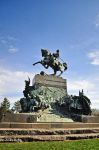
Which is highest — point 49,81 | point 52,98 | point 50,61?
point 50,61

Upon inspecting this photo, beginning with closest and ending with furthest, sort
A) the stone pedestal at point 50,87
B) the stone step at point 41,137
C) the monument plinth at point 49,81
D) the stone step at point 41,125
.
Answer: the stone step at point 41,137 < the stone step at point 41,125 < the stone pedestal at point 50,87 < the monument plinth at point 49,81

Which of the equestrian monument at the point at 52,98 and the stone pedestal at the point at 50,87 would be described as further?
the stone pedestal at the point at 50,87

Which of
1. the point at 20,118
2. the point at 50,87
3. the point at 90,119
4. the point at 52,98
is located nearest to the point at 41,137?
the point at 20,118

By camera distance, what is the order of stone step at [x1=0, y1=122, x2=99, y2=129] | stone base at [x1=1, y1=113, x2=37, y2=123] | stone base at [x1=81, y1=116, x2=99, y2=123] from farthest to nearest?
stone base at [x1=81, y1=116, x2=99, y2=123]
stone base at [x1=1, y1=113, x2=37, y2=123]
stone step at [x1=0, y1=122, x2=99, y2=129]

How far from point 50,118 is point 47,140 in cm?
607

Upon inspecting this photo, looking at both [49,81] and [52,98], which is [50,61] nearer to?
[49,81]

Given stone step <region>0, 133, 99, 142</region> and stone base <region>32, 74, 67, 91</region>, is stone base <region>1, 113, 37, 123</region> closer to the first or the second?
stone step <region>0, 133, 99, 142</region>

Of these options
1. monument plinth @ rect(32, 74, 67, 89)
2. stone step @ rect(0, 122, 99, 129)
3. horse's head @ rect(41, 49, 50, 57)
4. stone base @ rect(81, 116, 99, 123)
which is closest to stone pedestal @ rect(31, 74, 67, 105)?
monument plinth @ rect(32, 74, 67, 89)

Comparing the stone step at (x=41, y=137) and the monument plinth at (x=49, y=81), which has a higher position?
the monument plinth at (x=49, y=81)

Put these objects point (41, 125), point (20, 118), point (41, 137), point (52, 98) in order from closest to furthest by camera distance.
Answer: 1. point (41, 137)
2. point (41, 125)
3. point (20, 118)
4. point (52, 98)

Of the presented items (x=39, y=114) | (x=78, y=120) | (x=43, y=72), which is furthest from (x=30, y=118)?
(x=43, y=72)

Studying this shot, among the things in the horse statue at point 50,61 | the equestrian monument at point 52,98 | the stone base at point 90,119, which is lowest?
the stone base at point 90,119

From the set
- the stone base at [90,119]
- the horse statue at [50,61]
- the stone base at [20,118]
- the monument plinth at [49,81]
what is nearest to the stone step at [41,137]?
the stone base at [20,118]

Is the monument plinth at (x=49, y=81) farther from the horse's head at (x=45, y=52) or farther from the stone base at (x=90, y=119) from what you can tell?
the stone base at (x=90, y=119)
